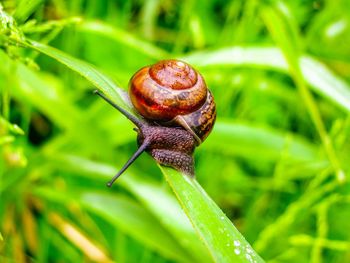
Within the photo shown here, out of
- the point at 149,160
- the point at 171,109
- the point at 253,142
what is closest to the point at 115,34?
the point at 149,160

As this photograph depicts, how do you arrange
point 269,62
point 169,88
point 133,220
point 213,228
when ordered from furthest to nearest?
point 269,62 < point 133,220 < point 169,88 < point 213,228

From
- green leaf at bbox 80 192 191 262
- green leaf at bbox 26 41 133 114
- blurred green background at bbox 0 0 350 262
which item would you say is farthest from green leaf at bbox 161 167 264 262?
green leaf at bbox 80 192 191 262

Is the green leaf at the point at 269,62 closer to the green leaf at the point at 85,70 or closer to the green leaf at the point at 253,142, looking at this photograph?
the green leaf at the point at 253,142

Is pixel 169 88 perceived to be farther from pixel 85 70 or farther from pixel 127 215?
pixel 127 215

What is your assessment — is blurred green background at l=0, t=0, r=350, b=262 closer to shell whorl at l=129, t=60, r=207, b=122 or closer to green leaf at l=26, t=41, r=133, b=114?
shell whorl at l=129, t=60, r=207, b=122

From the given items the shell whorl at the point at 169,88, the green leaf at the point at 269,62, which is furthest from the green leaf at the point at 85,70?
the green leaf at the point at 269,62

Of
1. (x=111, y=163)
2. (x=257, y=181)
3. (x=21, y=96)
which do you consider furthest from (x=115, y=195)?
(x=257, y=181)

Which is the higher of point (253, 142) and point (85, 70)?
point (253, 142)

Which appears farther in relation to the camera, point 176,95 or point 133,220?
point 133,220
